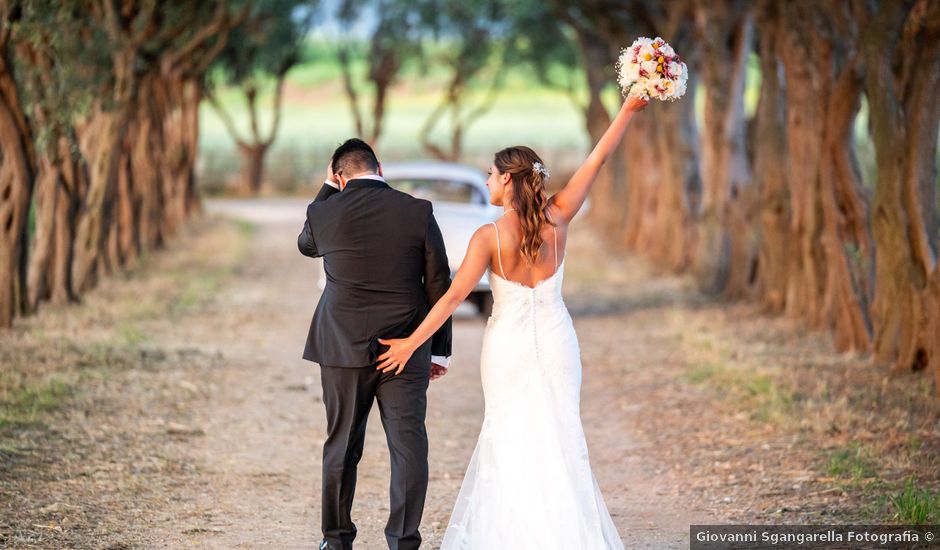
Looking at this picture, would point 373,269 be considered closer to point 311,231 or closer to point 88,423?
point 311,231

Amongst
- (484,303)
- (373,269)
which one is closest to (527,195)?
(373,269)

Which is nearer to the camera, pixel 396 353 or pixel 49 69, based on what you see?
pixel 396 353

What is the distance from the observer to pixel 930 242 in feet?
37.8

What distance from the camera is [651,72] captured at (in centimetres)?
628

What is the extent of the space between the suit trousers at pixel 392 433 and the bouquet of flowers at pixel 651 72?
150cm

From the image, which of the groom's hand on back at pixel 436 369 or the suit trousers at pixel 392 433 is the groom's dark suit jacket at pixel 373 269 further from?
the groom's hand on back at pixel 436 369

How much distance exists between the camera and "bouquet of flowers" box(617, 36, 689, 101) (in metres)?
6.28

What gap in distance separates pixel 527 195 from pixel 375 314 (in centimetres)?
85

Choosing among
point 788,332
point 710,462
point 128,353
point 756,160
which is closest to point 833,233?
point 788,332

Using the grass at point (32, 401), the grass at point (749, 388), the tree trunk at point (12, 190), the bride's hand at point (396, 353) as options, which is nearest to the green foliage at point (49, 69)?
the tree trunk at point (12, 190)

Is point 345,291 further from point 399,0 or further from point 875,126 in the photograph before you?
point 399,0

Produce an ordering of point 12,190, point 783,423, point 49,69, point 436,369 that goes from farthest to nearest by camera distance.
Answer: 1. point 49,69
2. point 12,190
3. point 783,423
4. point 436,369

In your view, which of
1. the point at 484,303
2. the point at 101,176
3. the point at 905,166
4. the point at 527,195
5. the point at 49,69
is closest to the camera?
the point at 527,195

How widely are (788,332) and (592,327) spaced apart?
2382 millimetres
